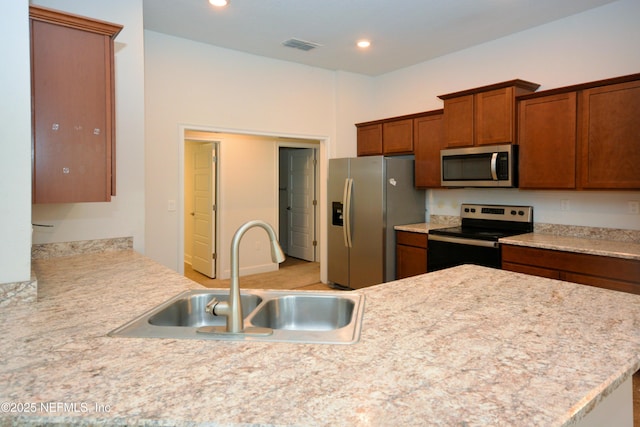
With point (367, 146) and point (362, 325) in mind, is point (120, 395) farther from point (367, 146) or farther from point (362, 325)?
point (367, 146)

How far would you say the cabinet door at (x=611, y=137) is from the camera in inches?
109

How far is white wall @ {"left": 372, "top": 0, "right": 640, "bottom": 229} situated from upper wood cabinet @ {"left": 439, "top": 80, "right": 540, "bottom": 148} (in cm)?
33

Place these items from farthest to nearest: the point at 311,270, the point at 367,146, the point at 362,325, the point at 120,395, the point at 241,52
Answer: the point at 311,270, the point at 367,146, the point at 241,52, the point at 362,325, the point at 120,395

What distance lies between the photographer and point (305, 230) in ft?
22.6

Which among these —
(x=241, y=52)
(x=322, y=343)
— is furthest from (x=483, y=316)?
(x=241, y=52)

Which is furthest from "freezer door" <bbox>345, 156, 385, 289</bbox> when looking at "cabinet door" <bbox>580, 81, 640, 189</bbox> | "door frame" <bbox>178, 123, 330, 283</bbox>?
"cabinet door" <bbox>580, 81, 640, 189</bbox>

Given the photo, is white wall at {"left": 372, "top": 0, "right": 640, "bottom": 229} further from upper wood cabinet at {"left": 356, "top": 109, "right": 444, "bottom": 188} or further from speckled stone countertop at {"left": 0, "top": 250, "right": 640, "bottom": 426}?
speckled stone countertop at {"left": 0, "top": 250, "right": 640, "bottom": 426}

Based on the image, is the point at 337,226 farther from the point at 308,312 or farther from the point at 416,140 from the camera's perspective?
the point at 308,312

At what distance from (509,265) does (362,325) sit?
242 centimetres

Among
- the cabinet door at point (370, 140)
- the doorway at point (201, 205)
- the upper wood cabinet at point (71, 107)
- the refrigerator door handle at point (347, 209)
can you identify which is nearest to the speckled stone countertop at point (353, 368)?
the upper wood cabinet at point (71, 107)

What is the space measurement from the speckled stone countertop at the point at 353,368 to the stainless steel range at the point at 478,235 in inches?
73.3

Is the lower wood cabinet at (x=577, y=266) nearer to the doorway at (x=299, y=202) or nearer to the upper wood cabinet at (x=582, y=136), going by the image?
the upper wood cabinet at (x=582, y=136)

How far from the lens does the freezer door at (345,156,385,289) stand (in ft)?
14.1

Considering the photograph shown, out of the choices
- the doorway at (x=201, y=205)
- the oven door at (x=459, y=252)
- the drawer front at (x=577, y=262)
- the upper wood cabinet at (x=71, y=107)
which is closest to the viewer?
the upper wood cabinet at (x=71, y=107)
